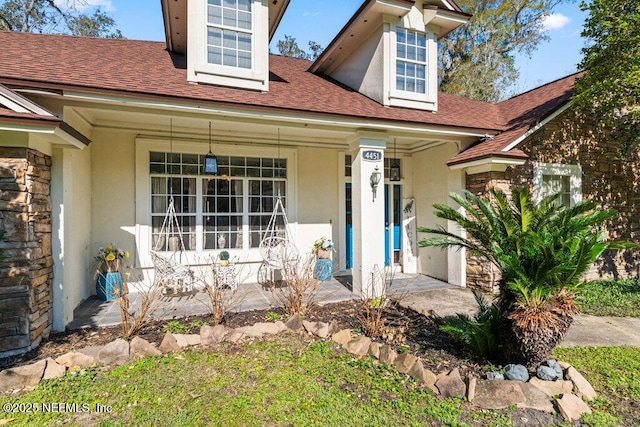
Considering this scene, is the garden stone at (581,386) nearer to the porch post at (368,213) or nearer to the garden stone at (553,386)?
the garden stone at (553,386)

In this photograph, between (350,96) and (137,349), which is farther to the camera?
(350,96)

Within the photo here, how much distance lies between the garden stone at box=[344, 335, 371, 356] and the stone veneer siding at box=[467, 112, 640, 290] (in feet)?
12.3

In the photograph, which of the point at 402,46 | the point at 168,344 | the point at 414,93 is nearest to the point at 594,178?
the point at 414,93

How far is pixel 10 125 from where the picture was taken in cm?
373

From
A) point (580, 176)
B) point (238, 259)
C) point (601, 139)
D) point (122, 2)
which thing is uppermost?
point (122, 2)

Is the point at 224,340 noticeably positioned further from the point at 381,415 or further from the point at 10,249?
the point at 10,249

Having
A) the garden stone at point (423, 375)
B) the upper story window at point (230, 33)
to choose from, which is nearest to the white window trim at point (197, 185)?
the upper story window at point (230, 33)

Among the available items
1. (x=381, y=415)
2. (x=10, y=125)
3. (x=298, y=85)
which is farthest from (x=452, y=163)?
(x=10, y=125)

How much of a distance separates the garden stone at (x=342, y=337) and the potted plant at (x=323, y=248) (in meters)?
3.40

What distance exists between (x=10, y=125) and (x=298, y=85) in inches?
193

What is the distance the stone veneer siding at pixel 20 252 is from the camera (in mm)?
3836

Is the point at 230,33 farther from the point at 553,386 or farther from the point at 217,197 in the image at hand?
the point at 553,386

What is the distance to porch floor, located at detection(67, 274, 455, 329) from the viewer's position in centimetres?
511

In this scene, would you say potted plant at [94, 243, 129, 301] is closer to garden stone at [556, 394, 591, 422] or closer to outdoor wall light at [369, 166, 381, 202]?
outdoor wall light at [369, 166, 381, 202]
